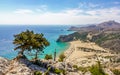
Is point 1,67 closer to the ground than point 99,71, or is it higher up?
higher up

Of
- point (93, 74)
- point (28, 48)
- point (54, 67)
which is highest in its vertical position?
point (28, 48)

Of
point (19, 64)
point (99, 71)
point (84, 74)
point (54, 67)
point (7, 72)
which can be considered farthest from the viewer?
point (99, 71)

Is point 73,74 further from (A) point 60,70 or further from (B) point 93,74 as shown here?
(B) point 93,74

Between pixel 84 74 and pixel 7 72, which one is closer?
pixel 7 72

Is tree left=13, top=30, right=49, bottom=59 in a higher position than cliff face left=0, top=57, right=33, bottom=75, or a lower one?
higher

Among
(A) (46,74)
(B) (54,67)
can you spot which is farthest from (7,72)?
(B) (54,67)

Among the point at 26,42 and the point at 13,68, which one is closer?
the point at 13,68

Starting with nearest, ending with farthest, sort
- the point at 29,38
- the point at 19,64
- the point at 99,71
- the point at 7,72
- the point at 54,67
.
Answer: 1. the point at 7,72
2. the point at 19,64
3. the point at 29,38
4. the point at 54,67
5. the point at 99,71

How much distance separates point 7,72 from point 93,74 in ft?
115

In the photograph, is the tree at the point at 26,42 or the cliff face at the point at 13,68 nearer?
the cliff face at the point at 13,68

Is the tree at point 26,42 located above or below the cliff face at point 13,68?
above

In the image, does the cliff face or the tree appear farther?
the tree

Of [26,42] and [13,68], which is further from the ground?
[26,42]

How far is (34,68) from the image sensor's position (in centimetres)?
6141
